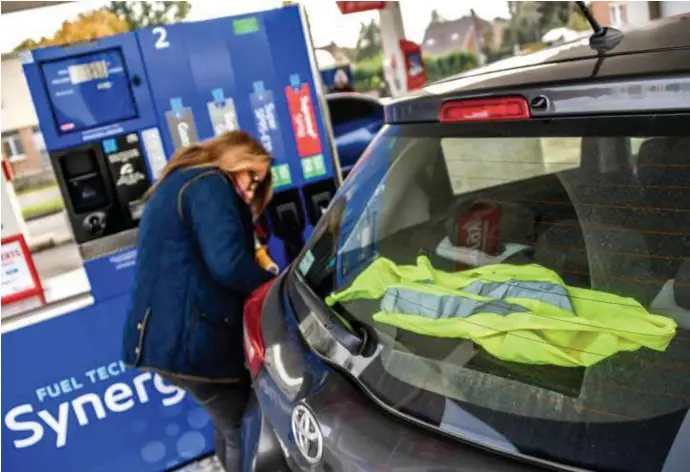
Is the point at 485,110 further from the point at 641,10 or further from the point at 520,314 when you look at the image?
the point at 641,10

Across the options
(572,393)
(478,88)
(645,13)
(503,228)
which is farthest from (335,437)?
(645,13)

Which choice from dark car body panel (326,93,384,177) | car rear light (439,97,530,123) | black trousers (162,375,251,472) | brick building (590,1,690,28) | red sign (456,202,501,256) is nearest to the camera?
car rear light (439,97,530,123)

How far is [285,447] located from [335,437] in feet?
0.92

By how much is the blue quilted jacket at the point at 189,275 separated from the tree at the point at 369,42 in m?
3.70

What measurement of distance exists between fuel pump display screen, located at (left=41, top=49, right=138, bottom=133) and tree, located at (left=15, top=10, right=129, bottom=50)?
0.36 ft

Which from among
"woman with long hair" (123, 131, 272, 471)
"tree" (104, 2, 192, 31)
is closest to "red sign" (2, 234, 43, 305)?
"woman with long hair" (123, 131, 272, 471)

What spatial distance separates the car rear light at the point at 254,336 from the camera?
171 centimetres

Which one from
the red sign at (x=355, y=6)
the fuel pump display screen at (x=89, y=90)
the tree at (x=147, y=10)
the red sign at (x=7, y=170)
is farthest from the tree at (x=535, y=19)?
the red sign at (x=7, y=170)

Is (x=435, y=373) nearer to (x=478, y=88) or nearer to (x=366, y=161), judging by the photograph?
(x=478, y=88)

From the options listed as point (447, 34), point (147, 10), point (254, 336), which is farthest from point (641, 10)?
point (254, 336)

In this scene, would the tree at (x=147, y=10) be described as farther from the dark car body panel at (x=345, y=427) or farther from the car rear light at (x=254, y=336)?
the dark car body panel at (x=345, y=427)

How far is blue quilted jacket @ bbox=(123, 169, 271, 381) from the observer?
2.74 metres

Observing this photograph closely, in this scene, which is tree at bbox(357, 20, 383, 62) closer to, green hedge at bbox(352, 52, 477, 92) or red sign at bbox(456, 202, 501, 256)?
green hedge at bbox(352, 52, 477, 92)

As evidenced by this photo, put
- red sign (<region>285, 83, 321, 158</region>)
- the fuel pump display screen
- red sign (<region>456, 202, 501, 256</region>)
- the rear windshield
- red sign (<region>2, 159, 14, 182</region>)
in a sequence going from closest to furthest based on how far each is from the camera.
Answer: the rear windshield < red sign (<region>456, 202, 501, 256</region>) < the fuel pump display screen < red sign (<region>285, 83, 321, 158</region>) < red sign (<region>2, 159, 14, 182</region>)
